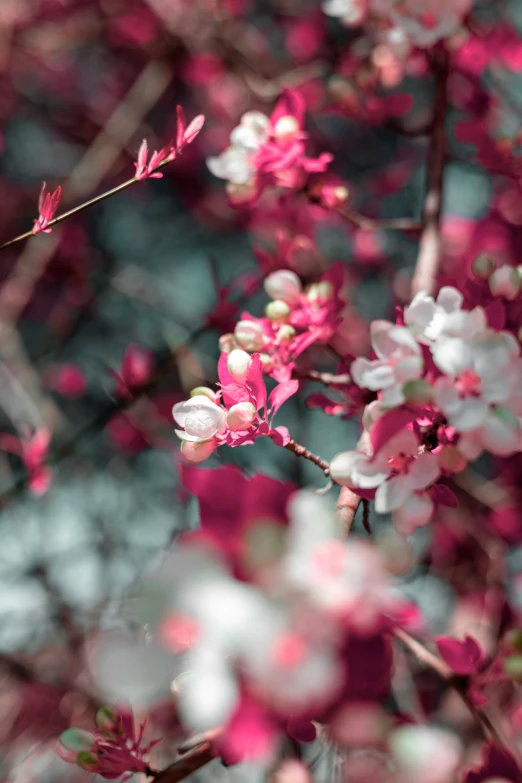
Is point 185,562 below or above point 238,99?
above

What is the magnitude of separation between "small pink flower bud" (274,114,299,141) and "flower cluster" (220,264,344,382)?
186 millimetres

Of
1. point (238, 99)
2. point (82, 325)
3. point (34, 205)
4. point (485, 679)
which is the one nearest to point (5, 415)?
point (82, 325)

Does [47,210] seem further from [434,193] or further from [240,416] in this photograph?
[434,193]

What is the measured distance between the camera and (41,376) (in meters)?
1.91

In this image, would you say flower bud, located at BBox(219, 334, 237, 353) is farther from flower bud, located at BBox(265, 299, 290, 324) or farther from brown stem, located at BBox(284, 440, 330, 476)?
brown stem, located at BBox(284, 440, 330, 476)

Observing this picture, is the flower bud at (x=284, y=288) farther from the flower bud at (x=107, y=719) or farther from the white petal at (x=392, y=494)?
the flower bud at (x=107, y=719)

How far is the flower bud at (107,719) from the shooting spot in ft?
2.03

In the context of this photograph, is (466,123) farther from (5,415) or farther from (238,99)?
(5,415)

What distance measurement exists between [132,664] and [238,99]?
2.08 m

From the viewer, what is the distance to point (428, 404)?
19.3 inches

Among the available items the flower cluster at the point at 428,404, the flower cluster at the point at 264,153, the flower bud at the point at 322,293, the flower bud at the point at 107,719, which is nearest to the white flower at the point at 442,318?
the flower cluster at the point at 428,404

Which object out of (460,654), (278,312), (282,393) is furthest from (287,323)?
(460,654)

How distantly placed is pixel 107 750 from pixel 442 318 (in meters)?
0.49

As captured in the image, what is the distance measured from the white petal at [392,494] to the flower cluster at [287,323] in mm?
198
